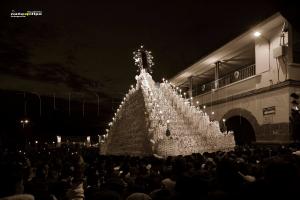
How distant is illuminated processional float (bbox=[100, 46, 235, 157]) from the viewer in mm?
14297

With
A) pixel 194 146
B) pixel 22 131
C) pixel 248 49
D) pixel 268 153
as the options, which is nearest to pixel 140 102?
pixel 194 146

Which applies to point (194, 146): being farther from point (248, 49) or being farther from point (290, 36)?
point (248, 49)

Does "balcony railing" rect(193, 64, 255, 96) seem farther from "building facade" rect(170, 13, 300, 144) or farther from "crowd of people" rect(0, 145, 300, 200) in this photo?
"crowd of people" rect(0, 145, 300, 200)

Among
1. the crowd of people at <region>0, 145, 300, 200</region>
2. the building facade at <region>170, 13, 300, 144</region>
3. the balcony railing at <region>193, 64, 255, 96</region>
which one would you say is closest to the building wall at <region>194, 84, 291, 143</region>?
the building facade at <region>170, 13, 300, 144</region>

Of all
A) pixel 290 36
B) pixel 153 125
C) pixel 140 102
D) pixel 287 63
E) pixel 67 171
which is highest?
pixel 290 36

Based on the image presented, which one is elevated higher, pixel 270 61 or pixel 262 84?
pixel 270 61

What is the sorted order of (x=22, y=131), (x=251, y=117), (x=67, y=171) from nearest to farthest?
(x=67, y=171), (x=251, y=117), (x=22, y=131)

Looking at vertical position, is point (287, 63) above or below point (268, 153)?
above

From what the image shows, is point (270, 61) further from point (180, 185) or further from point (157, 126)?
point (180, 185)

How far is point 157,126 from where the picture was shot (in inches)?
568

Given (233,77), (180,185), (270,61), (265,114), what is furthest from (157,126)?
(233,77)

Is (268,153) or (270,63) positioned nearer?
(268,153)

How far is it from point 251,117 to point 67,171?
15779 mm

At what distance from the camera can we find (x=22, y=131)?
3609 centimetres
